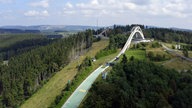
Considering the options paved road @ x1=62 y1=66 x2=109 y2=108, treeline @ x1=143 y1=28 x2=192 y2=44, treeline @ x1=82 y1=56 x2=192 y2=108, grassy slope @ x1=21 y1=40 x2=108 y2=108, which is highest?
treeline @ x1=143 y1=28 x2=192 y2=44

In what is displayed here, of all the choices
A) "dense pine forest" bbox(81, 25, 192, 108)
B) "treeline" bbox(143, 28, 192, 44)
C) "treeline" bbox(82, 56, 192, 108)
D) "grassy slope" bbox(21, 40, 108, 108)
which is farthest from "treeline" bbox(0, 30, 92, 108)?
"treeline" bbox(143, 28, 192, 44)

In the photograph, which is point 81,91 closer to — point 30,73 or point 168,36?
point 30,73

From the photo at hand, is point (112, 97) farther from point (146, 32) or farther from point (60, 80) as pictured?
point (146, 32)

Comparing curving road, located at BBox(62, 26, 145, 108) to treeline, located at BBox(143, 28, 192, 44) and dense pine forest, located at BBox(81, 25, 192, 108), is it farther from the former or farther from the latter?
treeline, located at BBox(143, 28, 192, 44)

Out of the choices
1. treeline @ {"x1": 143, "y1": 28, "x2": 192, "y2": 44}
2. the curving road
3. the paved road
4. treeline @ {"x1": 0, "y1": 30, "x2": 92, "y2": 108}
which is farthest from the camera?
treeline @ {"x1": 143, "y1": 28, "x2": 192, "y2": 44}

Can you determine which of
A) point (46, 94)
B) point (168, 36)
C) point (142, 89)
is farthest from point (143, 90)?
point (168, 36)

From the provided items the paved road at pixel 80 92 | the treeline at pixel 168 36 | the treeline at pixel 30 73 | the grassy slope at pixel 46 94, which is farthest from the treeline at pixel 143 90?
the treeline at pixel 168 36

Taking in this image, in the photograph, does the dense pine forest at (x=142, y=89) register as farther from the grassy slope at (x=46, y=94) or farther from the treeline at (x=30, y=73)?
the treeline at (x=30, y=73)
